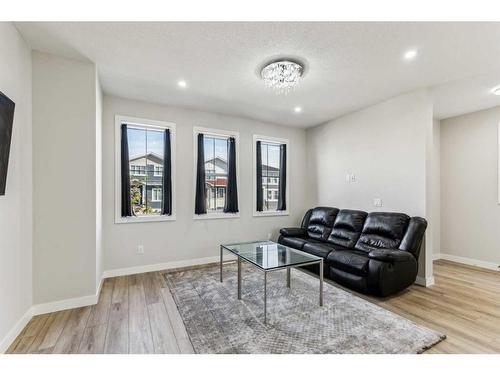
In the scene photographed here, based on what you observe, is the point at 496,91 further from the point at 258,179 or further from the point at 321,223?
the point at 258,179

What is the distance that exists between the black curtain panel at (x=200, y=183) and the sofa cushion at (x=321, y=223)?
77.6 inches

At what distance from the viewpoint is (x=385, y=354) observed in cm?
179

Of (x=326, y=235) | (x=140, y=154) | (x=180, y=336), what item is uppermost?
(x=140, y=154)

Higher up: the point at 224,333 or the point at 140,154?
the point at 140,154

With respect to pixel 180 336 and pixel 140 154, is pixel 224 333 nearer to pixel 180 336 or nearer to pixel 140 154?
A: pixel 180 336

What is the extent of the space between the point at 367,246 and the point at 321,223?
1.00 m

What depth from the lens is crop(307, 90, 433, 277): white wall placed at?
329cm

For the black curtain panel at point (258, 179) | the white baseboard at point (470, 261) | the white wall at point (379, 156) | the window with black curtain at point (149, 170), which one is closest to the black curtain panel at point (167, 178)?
the window with black curtain at point (149, 170)

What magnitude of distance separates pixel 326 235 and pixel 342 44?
2.90 m

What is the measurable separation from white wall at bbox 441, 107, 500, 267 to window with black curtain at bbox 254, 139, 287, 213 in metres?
3.02

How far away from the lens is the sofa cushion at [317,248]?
132 inches

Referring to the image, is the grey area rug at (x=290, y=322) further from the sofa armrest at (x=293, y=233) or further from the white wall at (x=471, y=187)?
the white wall at (x=471, y=187)
